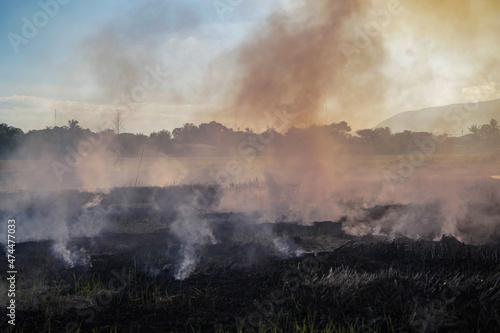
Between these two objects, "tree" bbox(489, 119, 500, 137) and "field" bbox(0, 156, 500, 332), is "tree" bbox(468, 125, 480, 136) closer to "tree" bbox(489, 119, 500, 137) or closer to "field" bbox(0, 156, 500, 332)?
"tree" bbox(489, 119, 500, 137)

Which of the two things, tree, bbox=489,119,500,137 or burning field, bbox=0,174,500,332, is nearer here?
burning field, bbox=0,174,500,332

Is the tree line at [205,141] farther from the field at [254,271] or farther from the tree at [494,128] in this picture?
the field at [254,271]

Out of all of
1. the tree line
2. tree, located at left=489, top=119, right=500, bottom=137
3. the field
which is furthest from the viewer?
tree, located at left=489, top=119, right=500, bottom=137

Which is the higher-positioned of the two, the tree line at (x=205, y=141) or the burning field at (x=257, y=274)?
the tree line at (x=205, y=141)

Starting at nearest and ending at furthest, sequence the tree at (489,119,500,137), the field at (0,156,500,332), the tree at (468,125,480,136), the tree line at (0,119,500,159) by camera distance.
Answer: the field at (0,156,500,332) → the tree line at (0,119,500,159) → the tree at (489,119,500,137) → the tree at (468,125,480,136)

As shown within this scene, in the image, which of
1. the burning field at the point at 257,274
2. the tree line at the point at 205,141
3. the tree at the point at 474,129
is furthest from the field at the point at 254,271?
the tree at the point at 474,129

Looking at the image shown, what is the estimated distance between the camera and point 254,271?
8914 mm

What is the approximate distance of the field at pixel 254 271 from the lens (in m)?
6.33

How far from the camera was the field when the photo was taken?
20.8 ft

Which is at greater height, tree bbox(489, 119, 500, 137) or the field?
tree bbox(489, 119, 500, 137)

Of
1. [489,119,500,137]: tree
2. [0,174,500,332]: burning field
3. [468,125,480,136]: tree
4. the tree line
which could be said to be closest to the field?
[0,174,500,332]: burning field

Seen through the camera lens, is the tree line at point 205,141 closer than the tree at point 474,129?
Yes

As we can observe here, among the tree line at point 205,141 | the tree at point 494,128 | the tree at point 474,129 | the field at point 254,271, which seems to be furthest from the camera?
the tree at point 474,129

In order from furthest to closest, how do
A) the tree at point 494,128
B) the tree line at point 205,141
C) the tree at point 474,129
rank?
the tree at point 474,129
the tree at point 494,128
the tree line at point 205,141
